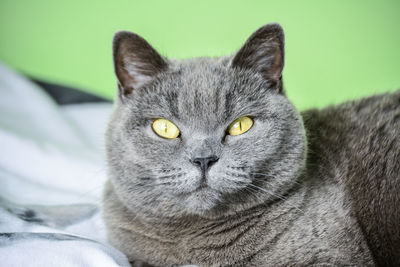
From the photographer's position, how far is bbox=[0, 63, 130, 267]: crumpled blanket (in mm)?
1001

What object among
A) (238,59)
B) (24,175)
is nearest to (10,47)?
(24,175)

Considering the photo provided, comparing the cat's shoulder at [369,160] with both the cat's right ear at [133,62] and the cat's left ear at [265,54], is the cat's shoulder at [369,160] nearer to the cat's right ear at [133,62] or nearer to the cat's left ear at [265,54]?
the cat's left ear at [265,54]

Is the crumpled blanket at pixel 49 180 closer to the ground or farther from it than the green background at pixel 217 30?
closer to the ground

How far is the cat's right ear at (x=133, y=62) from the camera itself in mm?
1116

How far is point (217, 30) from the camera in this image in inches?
89.7

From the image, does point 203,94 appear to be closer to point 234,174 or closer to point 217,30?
point 234,174

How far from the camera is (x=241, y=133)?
1.08m

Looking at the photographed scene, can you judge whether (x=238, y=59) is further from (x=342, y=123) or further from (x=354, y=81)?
(x=354, y=81)

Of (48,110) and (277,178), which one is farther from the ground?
(277,178)

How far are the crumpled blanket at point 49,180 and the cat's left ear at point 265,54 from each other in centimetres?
54

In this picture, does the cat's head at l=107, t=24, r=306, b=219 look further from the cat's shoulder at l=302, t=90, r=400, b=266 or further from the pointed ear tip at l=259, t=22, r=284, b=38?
the cat's shoulder at l=302, t=90, r=400, b=266

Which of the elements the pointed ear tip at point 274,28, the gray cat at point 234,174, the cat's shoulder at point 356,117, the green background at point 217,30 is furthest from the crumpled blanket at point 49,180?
the cat's shoulder at point 356,117

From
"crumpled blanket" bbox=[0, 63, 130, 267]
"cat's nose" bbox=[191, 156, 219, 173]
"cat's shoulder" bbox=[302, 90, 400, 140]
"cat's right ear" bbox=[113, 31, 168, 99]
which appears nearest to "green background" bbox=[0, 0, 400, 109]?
"crumpled blanket" bbox=[0, 63, 130, 267]

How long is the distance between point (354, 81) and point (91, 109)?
1.59 meters
